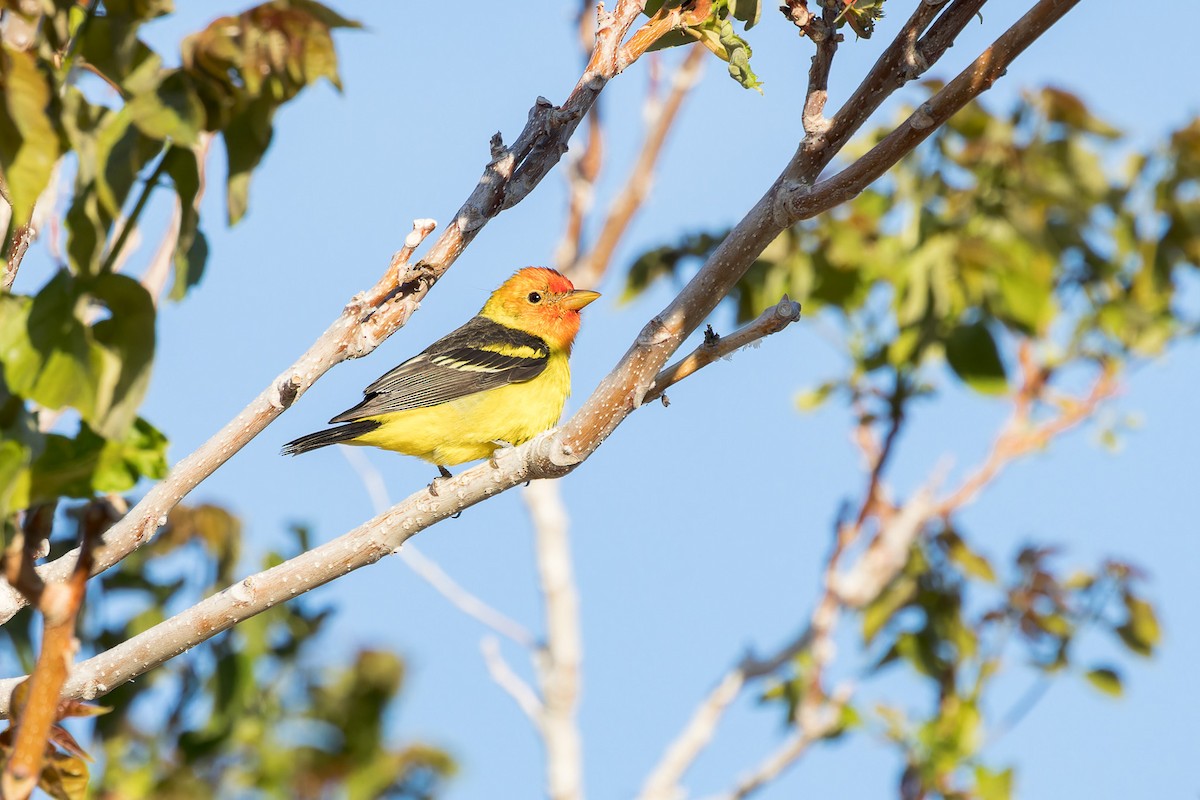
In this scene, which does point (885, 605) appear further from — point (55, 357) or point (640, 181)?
point (55, 357)

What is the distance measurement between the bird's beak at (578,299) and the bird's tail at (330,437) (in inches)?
72.9

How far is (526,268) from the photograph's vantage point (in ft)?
27.5

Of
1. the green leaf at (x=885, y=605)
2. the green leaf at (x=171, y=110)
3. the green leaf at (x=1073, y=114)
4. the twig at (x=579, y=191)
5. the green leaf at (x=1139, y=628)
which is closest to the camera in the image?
the green leaf at (x=171, y=110)

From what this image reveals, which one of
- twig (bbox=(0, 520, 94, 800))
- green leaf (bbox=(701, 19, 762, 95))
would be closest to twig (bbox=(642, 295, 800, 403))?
green leaf (bbox=(701, 19, 762, 95))

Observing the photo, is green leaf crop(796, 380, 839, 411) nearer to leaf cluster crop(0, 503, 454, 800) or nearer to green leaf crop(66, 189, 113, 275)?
leaf cluster crop(0, 503, 454, 800)

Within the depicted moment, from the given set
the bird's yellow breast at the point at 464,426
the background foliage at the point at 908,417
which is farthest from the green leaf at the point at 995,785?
the bird's yellow breast at the point at 464,426

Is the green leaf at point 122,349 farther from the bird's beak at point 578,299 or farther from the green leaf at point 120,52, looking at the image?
the bird's beak at point 578,299

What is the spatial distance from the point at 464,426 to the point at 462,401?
173 millimetres

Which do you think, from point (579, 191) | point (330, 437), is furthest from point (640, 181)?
point (330, 437)


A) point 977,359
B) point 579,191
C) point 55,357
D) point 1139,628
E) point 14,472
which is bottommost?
point 14,472

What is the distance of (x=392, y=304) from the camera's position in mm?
3309

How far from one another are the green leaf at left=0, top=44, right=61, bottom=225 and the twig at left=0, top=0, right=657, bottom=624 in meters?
1.16

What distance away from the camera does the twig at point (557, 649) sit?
25.2 ft

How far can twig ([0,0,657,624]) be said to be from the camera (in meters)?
3.08
